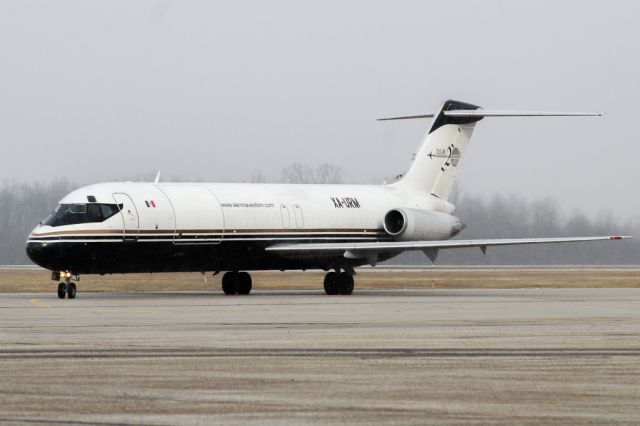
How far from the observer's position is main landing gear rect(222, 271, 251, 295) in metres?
40.1

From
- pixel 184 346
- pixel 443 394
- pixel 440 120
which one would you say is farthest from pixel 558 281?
pixel 443 394

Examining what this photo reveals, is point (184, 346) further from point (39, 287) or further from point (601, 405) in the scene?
point (39, 287)

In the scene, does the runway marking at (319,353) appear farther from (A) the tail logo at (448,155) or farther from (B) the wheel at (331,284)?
(A) the tail logo at (448,155)

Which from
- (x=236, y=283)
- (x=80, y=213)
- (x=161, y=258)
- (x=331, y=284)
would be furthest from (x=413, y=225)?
(x=80, y=213)

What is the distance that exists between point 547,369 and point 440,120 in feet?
100

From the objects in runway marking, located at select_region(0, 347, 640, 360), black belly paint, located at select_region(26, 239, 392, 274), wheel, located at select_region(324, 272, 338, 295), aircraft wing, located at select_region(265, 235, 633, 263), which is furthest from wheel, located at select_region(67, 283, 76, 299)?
runway marking, located at select_region(0, 347, 640, 360)

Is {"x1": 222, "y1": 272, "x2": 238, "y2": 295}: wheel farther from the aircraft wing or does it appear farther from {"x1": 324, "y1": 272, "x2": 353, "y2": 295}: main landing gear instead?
{"x1": 324, "y1": 272, "x2": 353, "y2": 295}: main landing gear

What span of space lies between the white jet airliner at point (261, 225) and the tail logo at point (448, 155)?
0.12 ft

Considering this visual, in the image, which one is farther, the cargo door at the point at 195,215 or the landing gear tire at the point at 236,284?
the landing gear tire at the point at 236,284

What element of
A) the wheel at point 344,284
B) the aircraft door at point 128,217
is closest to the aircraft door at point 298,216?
the wheel at point 344,284

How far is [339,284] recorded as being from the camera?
131 feet

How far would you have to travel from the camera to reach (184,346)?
1812 cm

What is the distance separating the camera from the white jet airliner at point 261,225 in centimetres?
3488

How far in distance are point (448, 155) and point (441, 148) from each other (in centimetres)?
40
